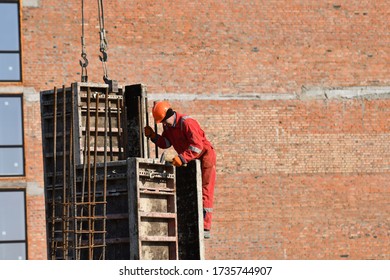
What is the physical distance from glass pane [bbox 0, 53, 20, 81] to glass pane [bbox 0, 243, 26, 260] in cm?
389

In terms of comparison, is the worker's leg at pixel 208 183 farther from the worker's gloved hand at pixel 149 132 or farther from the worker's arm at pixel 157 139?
the worker's gloved hand at pixel 149 132

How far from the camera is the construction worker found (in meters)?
15.0

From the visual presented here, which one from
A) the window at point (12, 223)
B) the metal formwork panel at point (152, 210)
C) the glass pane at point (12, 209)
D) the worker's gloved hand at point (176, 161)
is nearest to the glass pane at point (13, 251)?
the window at point (12, 223)

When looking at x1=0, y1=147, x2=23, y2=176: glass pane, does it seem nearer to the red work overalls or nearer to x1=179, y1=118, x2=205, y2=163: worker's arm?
the red work overalls

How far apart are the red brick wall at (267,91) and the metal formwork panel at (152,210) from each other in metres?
10.0

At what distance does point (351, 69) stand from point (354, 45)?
2.03 feet

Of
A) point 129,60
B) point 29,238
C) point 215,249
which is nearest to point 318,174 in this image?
point 215,249

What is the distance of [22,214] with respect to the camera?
24531mm

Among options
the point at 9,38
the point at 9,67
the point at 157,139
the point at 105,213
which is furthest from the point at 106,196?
the point at 9,38

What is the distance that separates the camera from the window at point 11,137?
80.7ft

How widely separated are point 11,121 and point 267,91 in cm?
625
